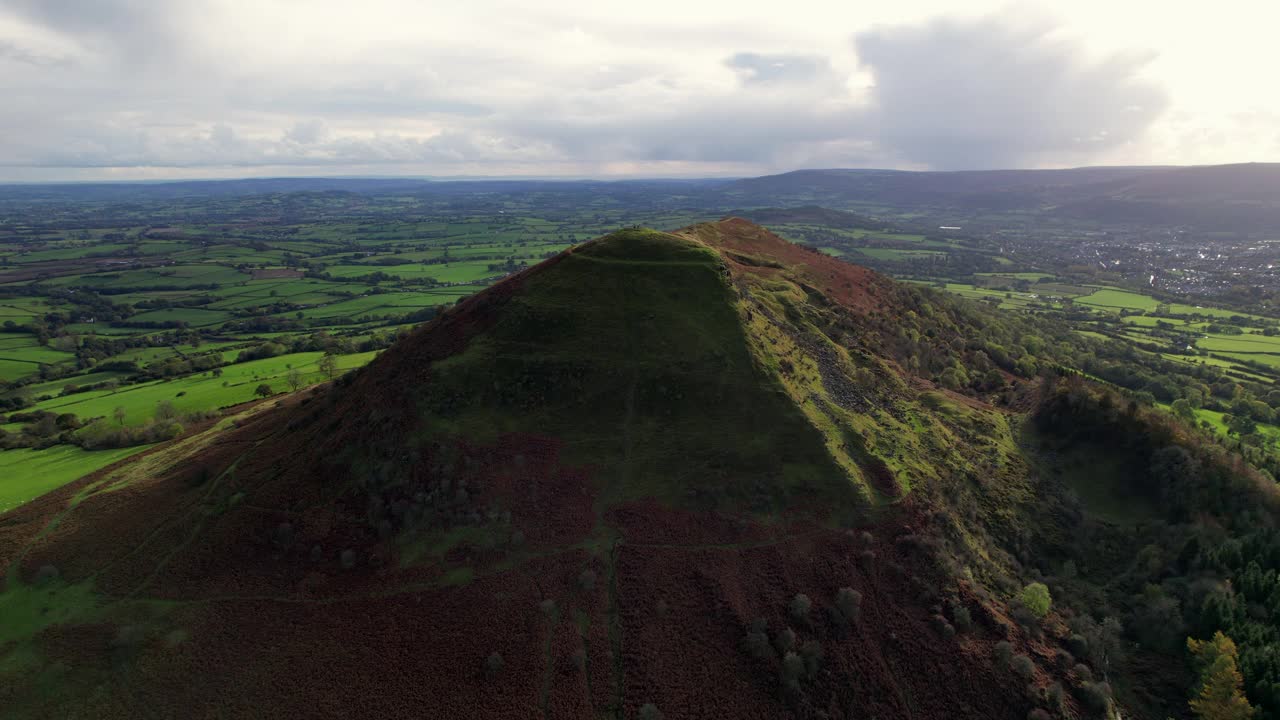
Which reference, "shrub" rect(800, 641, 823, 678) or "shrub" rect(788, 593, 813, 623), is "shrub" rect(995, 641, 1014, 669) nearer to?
"shrub" rect(800, 641, 823, 678)

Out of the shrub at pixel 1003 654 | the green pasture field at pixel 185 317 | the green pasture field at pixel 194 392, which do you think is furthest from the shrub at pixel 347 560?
the green pasture field at pixel 185 317

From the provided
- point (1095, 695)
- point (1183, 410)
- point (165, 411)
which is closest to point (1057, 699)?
point (1095, 695)

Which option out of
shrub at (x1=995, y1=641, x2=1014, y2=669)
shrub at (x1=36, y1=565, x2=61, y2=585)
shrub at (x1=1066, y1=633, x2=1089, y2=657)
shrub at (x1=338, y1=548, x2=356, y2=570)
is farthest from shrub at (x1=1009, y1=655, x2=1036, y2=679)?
shrub at (x1=36, y1=565, x2=61, y2=585)

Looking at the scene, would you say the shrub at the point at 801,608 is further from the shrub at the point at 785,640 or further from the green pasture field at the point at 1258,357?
the green pasture field at the point at 1258,357

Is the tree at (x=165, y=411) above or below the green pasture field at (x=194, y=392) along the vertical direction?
above

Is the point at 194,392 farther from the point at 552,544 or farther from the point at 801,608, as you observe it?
the point at 801,608

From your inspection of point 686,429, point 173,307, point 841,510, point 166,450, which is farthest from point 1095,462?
point 173,307
